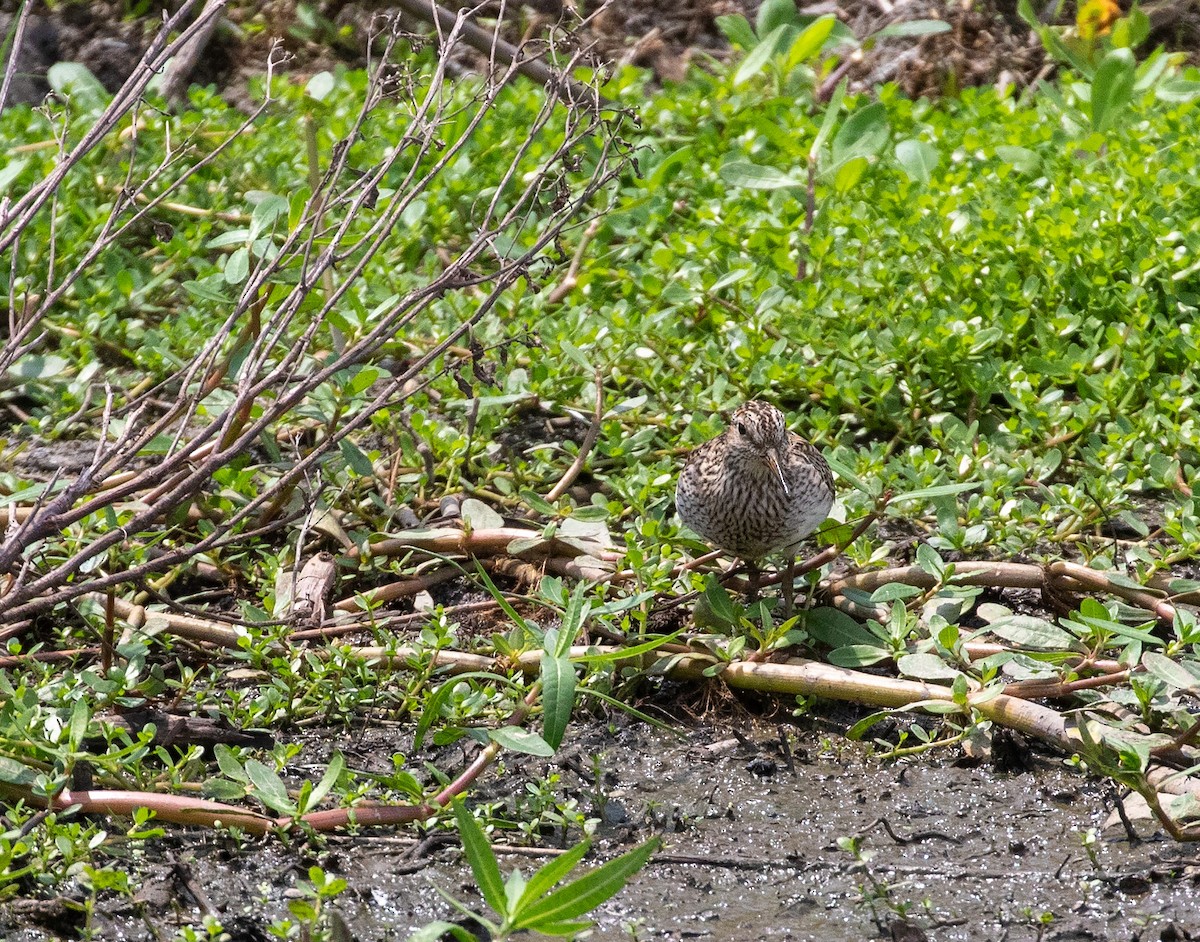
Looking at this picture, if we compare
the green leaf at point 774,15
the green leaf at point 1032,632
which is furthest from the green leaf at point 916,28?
the green leaf at point 1032,632

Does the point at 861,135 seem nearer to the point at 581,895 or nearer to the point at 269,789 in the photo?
the point at 269,789

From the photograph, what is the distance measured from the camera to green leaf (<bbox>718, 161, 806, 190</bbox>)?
646 centimetres

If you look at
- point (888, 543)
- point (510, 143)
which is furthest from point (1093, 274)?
point (510, 143)

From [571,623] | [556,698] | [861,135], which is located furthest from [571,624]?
[861,135]

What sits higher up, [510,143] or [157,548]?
[510,143]

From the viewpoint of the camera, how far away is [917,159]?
279 inches

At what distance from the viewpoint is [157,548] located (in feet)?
16.2

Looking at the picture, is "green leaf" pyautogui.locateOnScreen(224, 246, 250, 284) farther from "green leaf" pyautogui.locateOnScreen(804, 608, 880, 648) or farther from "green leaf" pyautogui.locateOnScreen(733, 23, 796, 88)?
"green leaf" pyautogui.locateOnScreen(733, 23, 796, 88)

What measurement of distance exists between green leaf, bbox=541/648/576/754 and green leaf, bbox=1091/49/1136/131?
4995 mm

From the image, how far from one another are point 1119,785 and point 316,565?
256 centimetres

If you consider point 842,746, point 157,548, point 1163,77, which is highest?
point 1163,77

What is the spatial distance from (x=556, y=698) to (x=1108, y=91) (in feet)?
17.0

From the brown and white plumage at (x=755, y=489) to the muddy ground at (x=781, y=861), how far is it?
0.71 metres

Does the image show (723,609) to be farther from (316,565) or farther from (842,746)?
(316,565)
